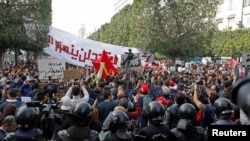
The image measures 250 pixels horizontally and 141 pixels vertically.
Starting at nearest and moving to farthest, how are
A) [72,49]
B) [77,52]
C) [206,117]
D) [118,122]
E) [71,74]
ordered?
[118,122] → [206,117] → [71,74] → [72,49] → [77,52]

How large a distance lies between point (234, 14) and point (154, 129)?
175 feet

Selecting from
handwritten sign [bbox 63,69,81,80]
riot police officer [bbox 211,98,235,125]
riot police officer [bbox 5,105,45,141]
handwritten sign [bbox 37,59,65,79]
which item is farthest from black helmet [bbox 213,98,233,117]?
handwritten sign [bbox 37,59,65,79]

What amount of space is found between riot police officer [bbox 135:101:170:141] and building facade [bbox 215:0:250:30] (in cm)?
4619

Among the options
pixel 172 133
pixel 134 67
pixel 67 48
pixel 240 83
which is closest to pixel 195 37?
pixel 67 48

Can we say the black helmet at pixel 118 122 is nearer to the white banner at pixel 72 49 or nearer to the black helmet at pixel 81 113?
the black helmet at pixel 81 113

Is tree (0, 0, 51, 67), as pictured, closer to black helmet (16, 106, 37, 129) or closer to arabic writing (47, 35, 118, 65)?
arabic writing (47, 35, 118, 65)

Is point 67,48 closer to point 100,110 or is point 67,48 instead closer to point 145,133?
point 100,110

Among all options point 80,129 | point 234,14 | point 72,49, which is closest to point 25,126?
point 80,129

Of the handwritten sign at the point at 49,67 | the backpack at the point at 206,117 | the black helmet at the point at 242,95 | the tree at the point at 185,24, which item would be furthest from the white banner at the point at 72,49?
the black helmet at the point at 242,95

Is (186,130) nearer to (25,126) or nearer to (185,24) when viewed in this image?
(25,126)

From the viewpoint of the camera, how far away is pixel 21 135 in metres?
3.42

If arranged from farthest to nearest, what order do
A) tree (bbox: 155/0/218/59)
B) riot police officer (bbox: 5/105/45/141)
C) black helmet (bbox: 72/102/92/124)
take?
1. tree (bbox: 155/0/218/59)
2. black helmet (bbox: 72/102/92/124)
3. riot police officer (bbox: 5/105/45/141)

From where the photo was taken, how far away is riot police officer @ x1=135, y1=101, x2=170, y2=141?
3.80 meters

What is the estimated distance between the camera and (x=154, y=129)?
3.86 meters
